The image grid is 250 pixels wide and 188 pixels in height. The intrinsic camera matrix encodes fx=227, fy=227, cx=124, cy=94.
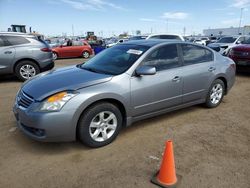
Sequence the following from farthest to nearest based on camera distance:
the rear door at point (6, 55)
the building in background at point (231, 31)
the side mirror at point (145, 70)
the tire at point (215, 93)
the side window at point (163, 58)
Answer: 1. the building in background at point (231, 31)
2. the rear door at point (6, 55)
3. the tire at point (215, 93)
4. the side window at point (163, 58)
5. the side mirror at point (145, 70)

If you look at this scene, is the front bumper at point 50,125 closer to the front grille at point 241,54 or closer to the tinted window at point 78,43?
the front grille at point 241,54

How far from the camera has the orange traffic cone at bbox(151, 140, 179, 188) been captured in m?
2.48

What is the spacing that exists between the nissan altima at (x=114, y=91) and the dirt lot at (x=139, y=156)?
296mm

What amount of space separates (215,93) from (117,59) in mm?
2447

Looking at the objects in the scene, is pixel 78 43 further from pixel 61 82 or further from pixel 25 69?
pixel 61 82

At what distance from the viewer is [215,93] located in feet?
16.5

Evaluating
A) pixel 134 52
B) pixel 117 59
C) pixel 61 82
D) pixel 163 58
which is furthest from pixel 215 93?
pixel 61 82

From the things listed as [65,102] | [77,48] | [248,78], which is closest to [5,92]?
[65,102]

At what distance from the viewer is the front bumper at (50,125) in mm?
2951

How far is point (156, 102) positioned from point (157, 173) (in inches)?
54.6

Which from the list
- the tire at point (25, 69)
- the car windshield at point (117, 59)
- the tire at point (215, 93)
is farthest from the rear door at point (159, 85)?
the tire at point (25, 69)

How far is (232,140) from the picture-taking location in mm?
3609

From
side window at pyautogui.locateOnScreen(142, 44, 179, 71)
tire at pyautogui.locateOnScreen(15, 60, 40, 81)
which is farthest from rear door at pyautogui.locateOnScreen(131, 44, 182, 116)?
tire at pyautogui.locateOnScreen(15, 60, 40, 81)

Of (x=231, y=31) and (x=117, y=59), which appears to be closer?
(x=117, y=59)
